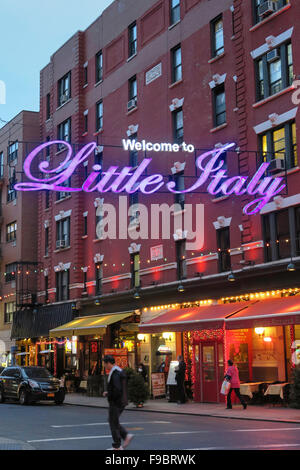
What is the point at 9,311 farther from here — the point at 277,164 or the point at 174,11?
the point at 277,164

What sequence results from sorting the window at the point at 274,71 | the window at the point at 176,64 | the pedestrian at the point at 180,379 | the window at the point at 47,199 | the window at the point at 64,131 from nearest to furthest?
the window at the point at 274,71
the pedestrian at the point at 180,379
the window at the point at 176,64
the window at the point at 64,131
the window at the point at 47,199

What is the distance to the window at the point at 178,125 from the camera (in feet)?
102

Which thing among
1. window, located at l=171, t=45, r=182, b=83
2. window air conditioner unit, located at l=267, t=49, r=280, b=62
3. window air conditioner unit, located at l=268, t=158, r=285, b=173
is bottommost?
window air conditioner unit, located at l=268, t=158, r=285, b=173

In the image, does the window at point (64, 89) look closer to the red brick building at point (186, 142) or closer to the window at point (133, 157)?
the red brick building at point (186, 142)

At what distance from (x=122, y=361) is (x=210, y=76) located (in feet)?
45.5

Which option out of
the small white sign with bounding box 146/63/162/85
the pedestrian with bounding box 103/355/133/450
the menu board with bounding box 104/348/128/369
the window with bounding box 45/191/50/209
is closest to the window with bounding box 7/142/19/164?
the window with bounding box 45/191/50/209

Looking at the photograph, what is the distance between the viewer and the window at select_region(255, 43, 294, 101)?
2469 cm

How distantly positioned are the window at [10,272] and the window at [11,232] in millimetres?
1994

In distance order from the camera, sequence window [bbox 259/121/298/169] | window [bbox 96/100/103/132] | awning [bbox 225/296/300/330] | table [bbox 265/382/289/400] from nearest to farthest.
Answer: awning [bbox 225/296/300/330], table [bbox 265/382/289/400], window [bbox 259/121/298/169], window [bbox 96/100/103/132]

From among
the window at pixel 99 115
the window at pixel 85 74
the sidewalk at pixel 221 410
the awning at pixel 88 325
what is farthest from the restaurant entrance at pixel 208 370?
the window at pixel 85 74

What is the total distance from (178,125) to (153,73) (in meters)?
3.78

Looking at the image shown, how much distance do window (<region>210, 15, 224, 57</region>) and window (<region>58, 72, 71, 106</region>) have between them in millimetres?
14762

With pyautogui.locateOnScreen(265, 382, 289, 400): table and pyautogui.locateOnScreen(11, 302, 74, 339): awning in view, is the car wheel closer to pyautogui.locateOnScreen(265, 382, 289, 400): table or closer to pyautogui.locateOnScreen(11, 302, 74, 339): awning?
pyautogui.locateOnScreen(265, 382, 289, 400): table
